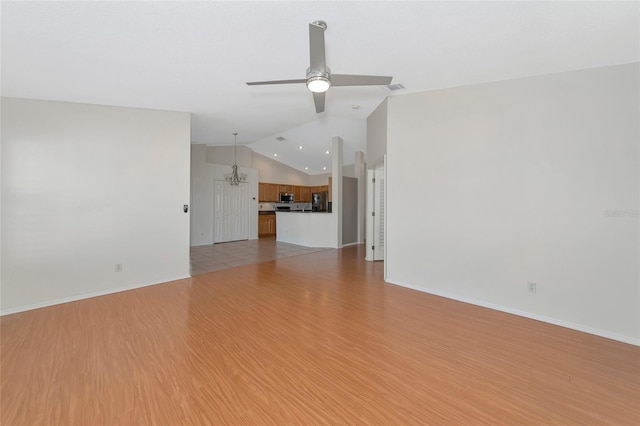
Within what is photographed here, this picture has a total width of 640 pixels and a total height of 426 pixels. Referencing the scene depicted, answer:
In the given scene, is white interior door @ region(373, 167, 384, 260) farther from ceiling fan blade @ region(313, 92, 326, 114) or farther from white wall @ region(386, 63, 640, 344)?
ceiling fan blade @ region(313, 92, 326, 114)

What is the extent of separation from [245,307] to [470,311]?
274cm

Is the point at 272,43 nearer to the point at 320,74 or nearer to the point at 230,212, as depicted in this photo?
the point at 320,74

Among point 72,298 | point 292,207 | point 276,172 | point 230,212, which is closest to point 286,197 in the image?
point 292,207

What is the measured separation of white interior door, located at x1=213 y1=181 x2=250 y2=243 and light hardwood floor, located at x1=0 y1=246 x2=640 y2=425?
5.15 m

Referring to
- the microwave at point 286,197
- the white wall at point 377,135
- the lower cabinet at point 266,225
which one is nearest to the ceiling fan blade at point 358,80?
the white wall at point 377,135

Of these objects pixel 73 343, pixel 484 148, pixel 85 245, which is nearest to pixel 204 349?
pixel 73 343

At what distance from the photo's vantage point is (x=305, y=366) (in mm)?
2068

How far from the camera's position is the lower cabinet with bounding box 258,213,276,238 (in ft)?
34.1

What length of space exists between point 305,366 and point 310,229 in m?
5.93

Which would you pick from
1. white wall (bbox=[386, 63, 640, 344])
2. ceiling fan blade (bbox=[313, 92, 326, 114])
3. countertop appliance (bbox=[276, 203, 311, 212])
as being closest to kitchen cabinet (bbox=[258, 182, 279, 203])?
countertop appliance (bbox=[276, 203, 311, 212])

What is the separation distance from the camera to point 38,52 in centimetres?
242

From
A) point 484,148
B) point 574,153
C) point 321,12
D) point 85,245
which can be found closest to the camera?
point 321,12

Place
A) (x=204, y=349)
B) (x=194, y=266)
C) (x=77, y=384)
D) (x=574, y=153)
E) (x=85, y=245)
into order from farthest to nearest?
(x=194, y=266), (x=85, y=245), (x=574, y=153), (x=204, y=349), (x=77, y=384)

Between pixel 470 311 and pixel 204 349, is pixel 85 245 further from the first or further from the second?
pixel 470 311
